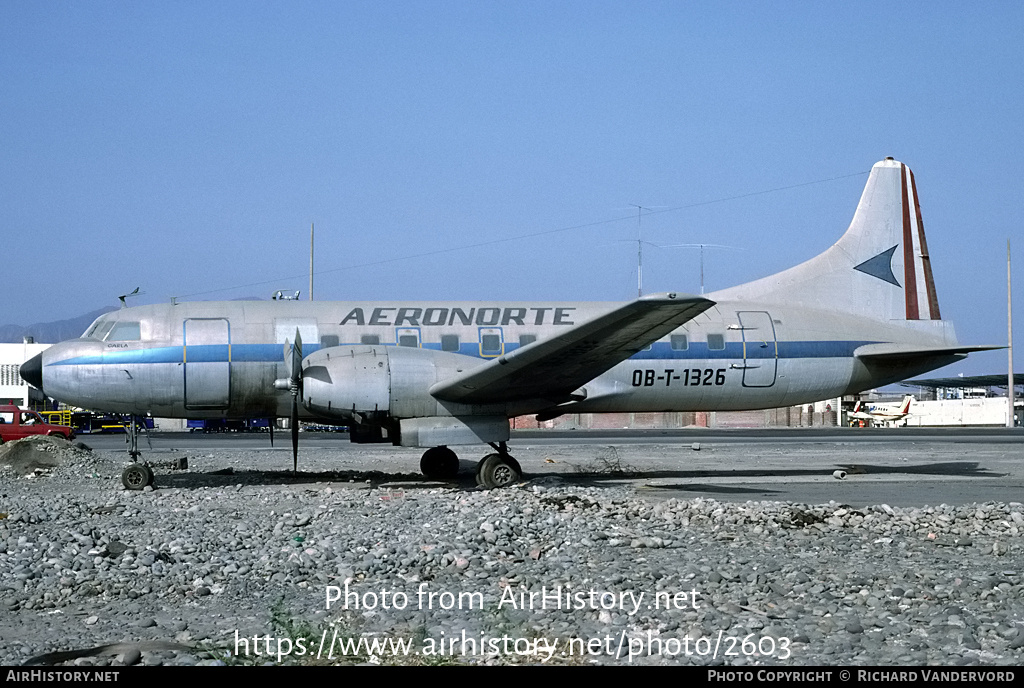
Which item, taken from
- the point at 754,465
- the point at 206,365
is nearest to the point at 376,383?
the point at 206,365

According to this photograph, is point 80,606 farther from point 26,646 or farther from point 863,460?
point 863,460

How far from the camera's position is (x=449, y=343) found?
682 inches

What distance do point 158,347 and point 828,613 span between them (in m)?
13.4

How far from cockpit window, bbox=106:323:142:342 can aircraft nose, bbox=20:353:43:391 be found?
131 centimetres

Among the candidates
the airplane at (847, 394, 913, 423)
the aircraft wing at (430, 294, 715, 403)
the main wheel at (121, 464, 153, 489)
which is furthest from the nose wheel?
the airplane at (847, 394, 913, 423)

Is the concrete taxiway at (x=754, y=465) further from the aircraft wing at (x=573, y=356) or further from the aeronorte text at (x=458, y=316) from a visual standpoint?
the aeronorte text at (x=458, y=316)

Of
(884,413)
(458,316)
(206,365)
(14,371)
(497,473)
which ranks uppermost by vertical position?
(458,316)

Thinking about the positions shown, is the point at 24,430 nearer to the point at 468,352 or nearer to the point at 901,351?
the point at 468,352

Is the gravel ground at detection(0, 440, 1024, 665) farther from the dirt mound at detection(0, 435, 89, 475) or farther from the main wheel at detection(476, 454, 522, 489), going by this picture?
the dirt mound at detection(0, 435, 89, 475)

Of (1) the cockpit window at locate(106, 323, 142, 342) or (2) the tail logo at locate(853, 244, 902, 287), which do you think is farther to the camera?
(2) the tail logo at locate(853, 244, 902, 287)

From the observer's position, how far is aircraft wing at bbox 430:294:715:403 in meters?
13.2

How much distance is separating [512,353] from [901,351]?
379 inches

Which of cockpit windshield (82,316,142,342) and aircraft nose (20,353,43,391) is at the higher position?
cockpit windshield (82,316,142,342)

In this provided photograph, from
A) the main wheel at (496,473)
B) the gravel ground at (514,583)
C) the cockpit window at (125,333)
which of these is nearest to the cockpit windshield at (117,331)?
the cockpit window at (125,333)
